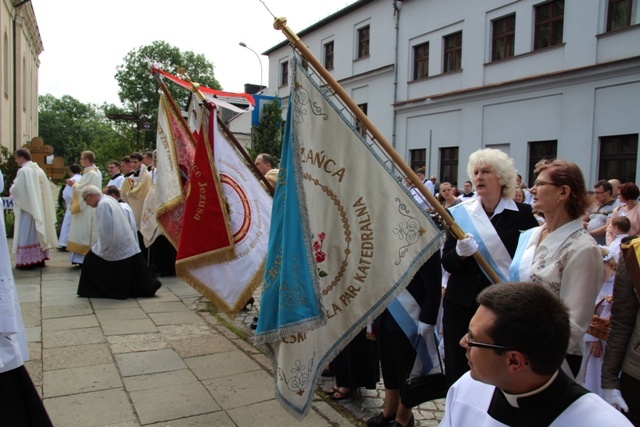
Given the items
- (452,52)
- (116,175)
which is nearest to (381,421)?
(116,175)

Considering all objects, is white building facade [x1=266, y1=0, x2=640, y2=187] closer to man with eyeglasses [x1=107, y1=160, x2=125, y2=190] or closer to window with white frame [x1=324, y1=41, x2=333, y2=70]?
window with white frame [x1=324, y1=41, x2=333, y2=70]

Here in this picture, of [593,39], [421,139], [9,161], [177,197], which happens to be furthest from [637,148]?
[9,161]

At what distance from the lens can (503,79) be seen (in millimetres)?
17109

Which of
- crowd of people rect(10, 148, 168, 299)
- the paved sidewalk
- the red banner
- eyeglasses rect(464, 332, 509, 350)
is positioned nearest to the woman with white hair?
the paved sidewalk

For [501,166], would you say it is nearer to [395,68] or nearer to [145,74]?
[395,68]

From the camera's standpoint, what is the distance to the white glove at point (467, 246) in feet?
9.04

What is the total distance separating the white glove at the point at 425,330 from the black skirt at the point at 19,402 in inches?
91.3

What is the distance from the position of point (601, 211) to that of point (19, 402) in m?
8.38

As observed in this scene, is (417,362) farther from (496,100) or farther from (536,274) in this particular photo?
(496,100)

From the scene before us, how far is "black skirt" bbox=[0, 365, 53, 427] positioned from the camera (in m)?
2.91

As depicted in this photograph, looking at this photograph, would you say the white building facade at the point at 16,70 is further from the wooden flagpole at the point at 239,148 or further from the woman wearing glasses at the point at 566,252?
the woman wearing glasses at the point at 566,252

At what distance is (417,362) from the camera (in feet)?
10.7

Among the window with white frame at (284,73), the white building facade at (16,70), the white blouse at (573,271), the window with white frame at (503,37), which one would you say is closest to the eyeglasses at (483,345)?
the white blouse at (573,271)

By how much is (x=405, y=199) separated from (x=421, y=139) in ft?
60.6
